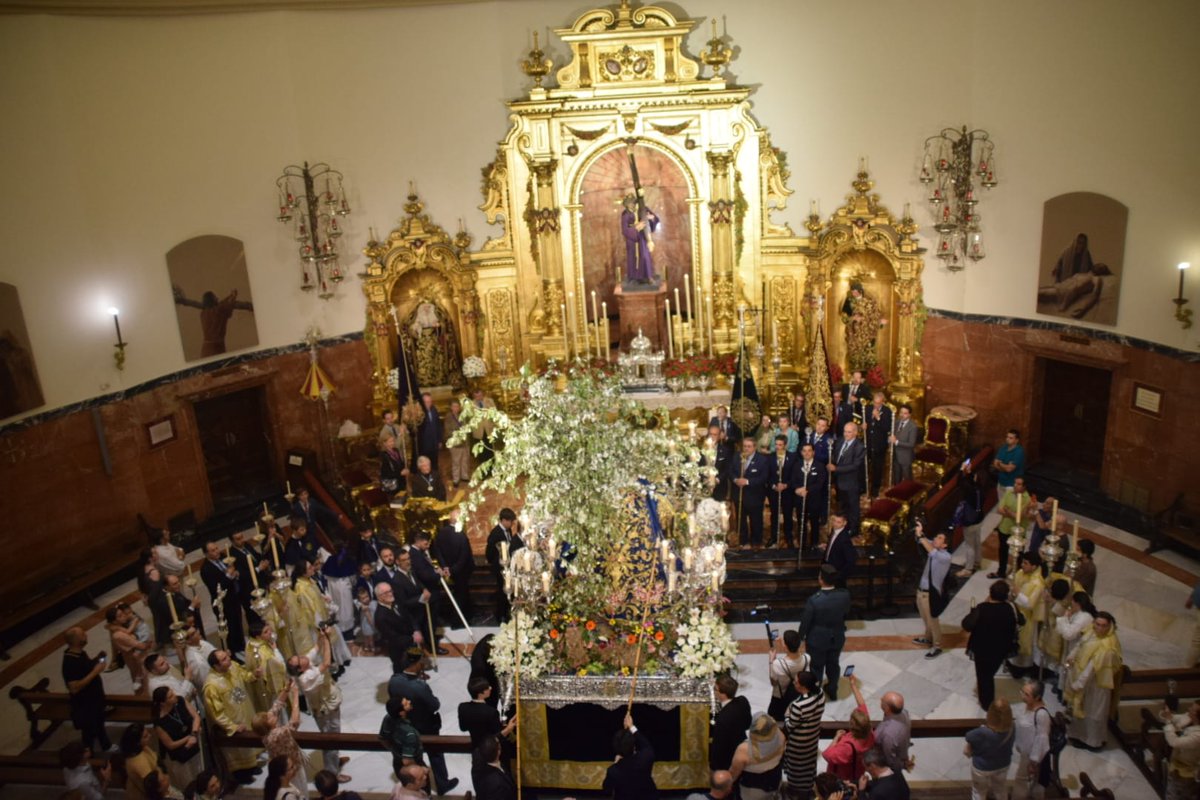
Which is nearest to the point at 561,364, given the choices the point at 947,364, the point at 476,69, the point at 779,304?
the point at 779,304

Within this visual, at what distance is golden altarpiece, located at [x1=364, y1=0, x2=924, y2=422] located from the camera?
15953 millimetres

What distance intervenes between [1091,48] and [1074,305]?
357 cm

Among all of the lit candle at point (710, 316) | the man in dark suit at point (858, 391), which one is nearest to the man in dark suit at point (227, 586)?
the lit candle at point (710, 316)

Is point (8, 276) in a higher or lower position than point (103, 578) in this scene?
Answer: higher

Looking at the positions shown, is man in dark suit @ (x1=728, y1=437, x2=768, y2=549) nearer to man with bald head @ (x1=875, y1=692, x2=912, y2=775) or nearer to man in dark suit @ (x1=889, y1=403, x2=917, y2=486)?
man in dark suit @ (x1=889, y1=403, x2=917, y2=486)

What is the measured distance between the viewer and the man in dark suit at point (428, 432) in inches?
611

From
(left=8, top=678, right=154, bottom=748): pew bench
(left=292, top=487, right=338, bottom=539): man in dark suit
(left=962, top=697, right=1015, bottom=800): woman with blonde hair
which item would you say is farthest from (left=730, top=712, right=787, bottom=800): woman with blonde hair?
(left=292, top=487, right=338, bottom=539): man in dark suit

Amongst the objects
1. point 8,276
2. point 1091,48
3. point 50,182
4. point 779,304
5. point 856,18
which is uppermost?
point 856,18

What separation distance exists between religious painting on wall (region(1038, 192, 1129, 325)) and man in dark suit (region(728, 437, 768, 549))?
544 centimetres

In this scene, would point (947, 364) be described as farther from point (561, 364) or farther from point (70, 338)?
point (70, 338)

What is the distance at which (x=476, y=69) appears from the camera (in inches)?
644

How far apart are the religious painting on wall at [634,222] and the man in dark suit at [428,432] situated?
146 inches

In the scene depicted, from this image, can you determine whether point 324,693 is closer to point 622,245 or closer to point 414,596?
point 414,596

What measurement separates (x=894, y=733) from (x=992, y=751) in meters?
0.86
